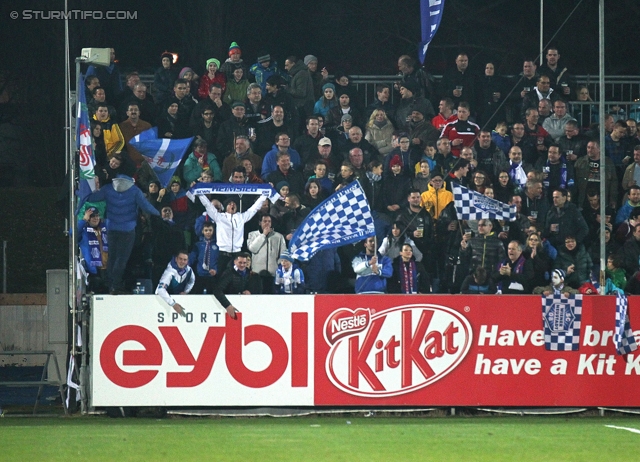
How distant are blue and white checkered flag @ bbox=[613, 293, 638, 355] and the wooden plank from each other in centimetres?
1388

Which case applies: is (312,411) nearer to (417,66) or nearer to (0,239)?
(417,66)

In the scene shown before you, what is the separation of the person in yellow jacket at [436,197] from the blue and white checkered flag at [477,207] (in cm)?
50

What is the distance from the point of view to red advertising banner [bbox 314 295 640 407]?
14.6 m

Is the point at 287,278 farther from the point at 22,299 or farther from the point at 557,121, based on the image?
the point at 22,299

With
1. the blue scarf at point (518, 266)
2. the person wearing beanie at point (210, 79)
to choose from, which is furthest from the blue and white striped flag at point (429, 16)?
the blue scarf at point (518, 266)

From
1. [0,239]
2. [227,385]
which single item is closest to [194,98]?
[227,385]

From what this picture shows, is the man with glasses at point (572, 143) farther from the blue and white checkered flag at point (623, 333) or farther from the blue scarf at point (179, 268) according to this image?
the blue scarf at point (179, 268)

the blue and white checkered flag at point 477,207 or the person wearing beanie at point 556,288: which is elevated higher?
the blue and white checkered flag at point 477,207

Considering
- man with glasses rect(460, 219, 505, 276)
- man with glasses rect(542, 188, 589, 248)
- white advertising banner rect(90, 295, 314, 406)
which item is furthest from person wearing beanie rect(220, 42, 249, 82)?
man with glasses rect(542, 188, 589, 248)

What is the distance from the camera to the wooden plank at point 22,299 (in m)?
24.3

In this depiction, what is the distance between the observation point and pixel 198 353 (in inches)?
575

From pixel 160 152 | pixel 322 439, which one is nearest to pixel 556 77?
pixel 160 152

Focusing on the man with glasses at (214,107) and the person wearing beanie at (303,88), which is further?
the person wearing beanie at (303,88)

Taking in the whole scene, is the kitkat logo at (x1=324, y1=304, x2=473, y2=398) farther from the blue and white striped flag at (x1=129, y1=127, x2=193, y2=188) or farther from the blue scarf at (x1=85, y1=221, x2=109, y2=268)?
the blue and white striped flag at (x1=129, y1=127, x2=193, y2=188)
